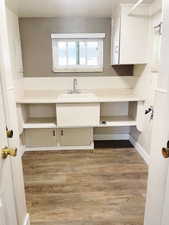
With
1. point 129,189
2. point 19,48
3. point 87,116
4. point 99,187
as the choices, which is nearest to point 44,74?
point 19,48

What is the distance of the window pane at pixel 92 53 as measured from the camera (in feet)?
10.1

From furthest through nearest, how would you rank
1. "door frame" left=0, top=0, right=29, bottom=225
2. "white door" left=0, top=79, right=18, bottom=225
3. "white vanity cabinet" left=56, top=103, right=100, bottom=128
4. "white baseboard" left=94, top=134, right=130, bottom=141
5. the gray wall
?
1. "white baseboard" left=94, top=134, right=130, bottom=141
2. the gray wall
3. "white vanity cabinet" left=56, top=103, right=100, bottom=128
4. "door frame" left=0, top=0, right=29, bottom=225
5. "white door" left=0, top=79, right=18, bottom=225

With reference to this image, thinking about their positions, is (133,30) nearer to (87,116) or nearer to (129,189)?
(87,116)

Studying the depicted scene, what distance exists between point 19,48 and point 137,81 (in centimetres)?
204

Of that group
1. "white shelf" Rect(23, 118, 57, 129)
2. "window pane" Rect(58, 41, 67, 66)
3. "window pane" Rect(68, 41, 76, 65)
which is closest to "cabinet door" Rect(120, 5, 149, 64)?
"window pane" Rect(68, 41, 76, 65)

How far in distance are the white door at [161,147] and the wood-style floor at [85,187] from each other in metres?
0.62

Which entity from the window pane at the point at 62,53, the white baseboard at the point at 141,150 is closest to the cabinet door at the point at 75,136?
the white baseboard at the point at 141,150

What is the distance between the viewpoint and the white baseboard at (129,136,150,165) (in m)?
2.55

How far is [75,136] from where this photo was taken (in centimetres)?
297

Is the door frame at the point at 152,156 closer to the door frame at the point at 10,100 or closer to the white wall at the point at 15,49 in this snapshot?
the door frame at the point at 10,100

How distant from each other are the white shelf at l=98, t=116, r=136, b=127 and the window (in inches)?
34.7

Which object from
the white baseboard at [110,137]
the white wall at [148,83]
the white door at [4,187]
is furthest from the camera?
the white baseboard at [110,137]

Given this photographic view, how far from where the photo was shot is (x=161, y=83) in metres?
1.01

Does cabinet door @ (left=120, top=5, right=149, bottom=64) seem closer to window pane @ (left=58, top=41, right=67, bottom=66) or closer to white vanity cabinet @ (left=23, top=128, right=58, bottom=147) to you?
window pane @ (left=58, top=41, right=67, bottom=66)
